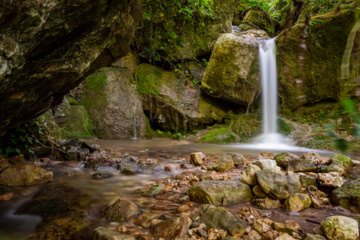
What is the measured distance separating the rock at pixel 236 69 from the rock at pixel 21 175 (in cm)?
846

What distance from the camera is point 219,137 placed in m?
10.3

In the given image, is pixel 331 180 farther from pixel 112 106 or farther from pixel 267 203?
pixel 112 106

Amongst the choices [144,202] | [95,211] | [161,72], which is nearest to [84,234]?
[95,211]

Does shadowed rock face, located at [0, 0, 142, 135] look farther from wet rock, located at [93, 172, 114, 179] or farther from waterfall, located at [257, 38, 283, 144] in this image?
waterfall, located at [257, 38, 283, 144]

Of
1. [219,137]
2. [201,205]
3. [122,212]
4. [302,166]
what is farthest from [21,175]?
[219,137]

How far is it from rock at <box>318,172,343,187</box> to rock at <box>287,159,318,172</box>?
0.54 meters

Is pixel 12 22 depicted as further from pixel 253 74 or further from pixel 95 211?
pixel 253 74

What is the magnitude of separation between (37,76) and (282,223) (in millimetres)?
3256

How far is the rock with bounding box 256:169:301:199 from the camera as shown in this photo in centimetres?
260

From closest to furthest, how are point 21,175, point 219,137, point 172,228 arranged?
point 172,228 → point 21,175 → point 219,137

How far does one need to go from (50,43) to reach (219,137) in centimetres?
883

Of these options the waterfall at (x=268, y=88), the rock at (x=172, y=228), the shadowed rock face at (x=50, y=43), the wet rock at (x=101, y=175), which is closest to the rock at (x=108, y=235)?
the rock at (x=172, y=228)

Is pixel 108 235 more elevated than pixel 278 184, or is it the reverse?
pixel 278 184

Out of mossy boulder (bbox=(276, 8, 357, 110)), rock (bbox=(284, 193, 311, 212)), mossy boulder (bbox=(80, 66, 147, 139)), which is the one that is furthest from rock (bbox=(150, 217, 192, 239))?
mossy boulder (bbox=(80, 66, 147, 139))
